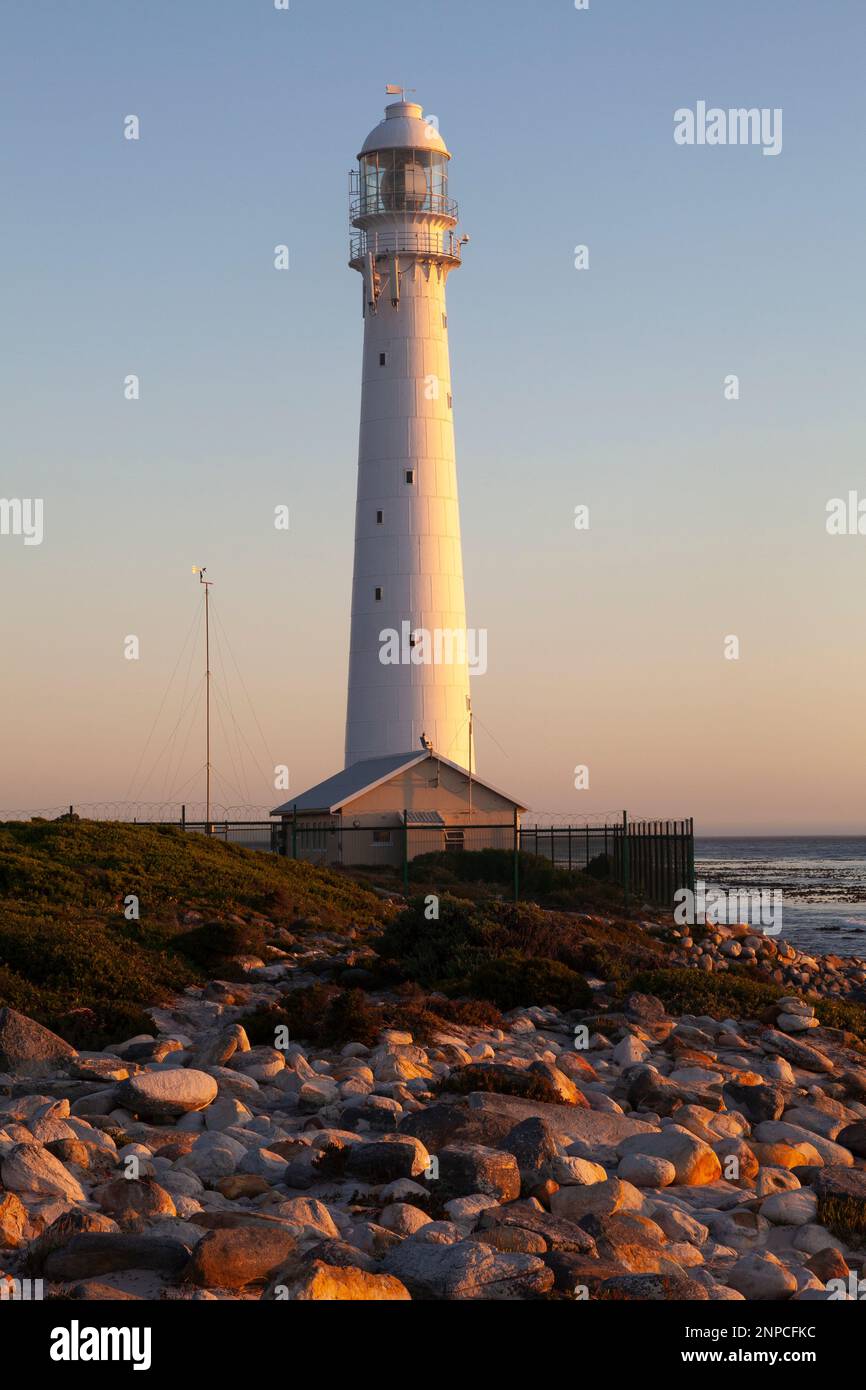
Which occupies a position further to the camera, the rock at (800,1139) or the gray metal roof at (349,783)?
the gray metal roof at (349,783)

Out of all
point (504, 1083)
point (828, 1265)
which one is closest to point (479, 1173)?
point (828, 1265)

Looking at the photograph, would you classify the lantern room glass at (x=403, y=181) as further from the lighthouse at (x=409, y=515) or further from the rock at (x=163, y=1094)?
the rock at (x=163, y=1094)

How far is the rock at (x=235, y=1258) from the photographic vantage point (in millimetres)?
7137

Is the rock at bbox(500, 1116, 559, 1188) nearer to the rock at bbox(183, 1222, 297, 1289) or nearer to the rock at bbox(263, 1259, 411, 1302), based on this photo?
the rock at bbox(183, 1222, 297, 1289)

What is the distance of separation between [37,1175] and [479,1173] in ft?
8.40

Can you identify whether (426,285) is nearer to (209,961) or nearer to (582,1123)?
(209,961)

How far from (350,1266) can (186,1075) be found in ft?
12.4

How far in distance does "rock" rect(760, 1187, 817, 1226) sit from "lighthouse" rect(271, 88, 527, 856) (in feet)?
94.3

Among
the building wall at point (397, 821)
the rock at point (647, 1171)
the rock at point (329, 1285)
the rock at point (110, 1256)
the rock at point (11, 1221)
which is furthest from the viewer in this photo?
the building wall at point (397, 821)

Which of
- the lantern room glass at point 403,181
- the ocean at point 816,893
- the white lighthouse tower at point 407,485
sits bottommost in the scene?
the ocean at point 816,893

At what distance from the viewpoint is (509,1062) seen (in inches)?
505

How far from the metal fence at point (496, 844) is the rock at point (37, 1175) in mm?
24071

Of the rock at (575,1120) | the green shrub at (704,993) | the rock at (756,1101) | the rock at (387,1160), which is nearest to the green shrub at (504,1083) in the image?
the rock at (575,1120)
